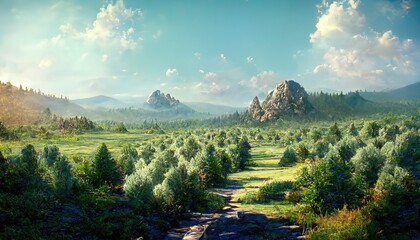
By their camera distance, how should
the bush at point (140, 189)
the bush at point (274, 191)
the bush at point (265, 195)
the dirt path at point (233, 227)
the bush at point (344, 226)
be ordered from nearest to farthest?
the bush at point (344, 226)
the dirt path at point (233, 227)
the bush at point (140, 189)
the bush at point (265, 195)
the bush at point (274, 191)

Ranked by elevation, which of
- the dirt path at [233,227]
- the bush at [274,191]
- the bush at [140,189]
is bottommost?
the dirt path at [233,227]

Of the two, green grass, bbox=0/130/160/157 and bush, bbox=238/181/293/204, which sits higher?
green grass, bbox=0/130/160/157

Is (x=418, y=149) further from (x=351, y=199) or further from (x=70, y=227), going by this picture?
(x=70, y=227)

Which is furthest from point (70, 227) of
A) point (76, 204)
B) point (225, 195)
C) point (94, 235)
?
point (225, 195)

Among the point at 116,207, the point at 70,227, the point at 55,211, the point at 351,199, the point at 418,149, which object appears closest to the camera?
the point at 70,227

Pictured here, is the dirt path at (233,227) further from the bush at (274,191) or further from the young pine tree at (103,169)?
the young pine tree at (103,169)

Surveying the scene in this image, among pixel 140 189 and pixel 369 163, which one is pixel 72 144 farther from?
pixel 369 163

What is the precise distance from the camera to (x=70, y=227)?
79.2ft

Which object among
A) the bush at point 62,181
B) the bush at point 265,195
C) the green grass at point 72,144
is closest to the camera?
the bush at point 62,181

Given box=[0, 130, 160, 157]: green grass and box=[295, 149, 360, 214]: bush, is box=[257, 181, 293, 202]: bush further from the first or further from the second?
box=[0, 130, 160, 157]: green grass

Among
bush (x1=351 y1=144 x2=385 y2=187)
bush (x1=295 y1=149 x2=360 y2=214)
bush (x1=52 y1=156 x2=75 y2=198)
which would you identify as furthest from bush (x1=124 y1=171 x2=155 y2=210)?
bush (x1=351 y1=144 x2=385 y2=187)

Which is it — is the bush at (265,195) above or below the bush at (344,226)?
below

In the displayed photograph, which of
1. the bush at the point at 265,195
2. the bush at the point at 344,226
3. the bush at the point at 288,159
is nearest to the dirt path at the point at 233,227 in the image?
the bush at the point at 344,226

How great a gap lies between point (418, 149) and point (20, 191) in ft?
182
